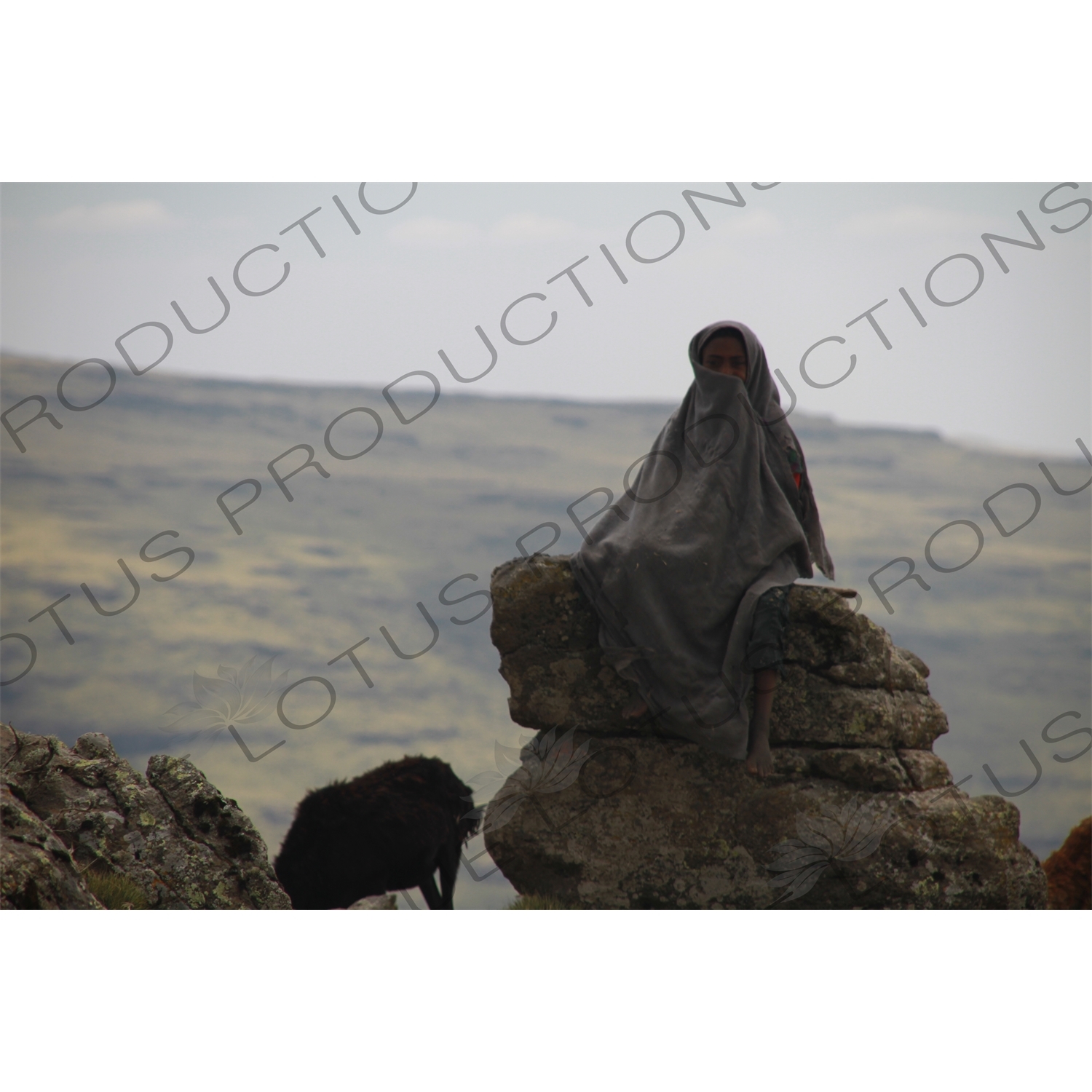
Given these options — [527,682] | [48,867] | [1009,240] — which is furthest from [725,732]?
[1009,240]

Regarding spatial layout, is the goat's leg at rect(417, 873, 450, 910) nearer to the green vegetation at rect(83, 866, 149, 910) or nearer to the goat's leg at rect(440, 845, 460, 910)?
the goat's leg at rect(440, 845, 460, 910)

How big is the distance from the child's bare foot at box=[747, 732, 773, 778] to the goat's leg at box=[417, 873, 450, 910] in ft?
5.73

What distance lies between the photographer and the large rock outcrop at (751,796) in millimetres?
4762

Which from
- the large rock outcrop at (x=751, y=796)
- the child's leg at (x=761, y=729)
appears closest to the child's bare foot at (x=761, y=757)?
the child's leg at (x=761, y=729)

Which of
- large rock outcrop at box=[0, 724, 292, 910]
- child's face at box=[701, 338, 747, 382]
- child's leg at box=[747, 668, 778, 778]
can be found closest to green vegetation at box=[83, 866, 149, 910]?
large rock outcrop at box=[0, 724, 292, 910]

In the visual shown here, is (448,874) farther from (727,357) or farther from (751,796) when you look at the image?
(727,357)

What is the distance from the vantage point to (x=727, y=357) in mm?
4930

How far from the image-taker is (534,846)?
4.95 m

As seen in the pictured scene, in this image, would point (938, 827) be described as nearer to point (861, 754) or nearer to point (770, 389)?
point (861, 754)

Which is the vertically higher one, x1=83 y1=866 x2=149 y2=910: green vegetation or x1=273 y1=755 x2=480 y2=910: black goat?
x1=83 y1=866 x2=149 y2=910: green vegetation

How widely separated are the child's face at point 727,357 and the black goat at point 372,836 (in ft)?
7.82

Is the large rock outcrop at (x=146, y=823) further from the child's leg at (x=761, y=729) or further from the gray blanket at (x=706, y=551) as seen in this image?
the child's leg at (x=761, y=729)

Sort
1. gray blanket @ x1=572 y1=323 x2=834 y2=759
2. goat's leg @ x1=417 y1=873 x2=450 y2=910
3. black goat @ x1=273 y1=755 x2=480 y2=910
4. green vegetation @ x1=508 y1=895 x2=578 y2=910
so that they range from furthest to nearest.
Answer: goat's leg @ x1=417 y1=873 x2=450 y2=910 → black goat @ x1=273 y1=755 x2=480 y2=910 → green vegetation @ x1=508 y1=895 x2=578 y2=910 → gray blanket @ x1=572 y1=323 x2=834 y2=759

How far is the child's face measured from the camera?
492 centimetres
